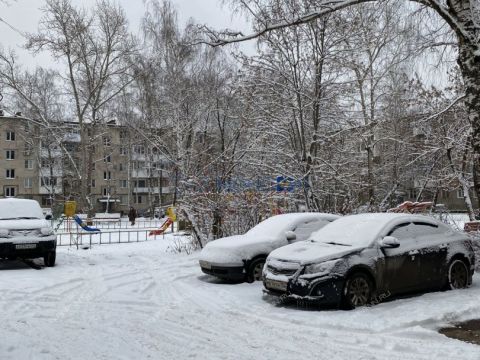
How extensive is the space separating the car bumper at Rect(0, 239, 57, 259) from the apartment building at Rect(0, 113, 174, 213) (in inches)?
1564

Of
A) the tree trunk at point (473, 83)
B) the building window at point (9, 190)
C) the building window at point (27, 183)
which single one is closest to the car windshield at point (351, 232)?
the tree trunk at point (473, 83)

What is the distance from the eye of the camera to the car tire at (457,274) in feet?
30.1

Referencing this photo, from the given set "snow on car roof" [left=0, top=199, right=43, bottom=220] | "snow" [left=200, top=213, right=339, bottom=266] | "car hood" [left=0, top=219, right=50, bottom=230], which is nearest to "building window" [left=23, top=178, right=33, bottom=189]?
"snow on car roof" [left=0, top=199, right=43, bottom=220]

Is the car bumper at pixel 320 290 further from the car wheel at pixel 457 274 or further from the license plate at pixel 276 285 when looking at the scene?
the car wheel at pixel 457 274

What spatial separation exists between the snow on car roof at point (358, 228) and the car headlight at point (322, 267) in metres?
0.78

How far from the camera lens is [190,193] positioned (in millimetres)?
16281

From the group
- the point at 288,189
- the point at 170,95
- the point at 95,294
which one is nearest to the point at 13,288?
the point at 95,294

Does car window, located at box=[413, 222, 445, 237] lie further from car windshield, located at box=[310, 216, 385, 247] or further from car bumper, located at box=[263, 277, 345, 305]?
car bumper, located at box=[263, 277, 345, 305]

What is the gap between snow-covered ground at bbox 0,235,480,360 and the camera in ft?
19.0

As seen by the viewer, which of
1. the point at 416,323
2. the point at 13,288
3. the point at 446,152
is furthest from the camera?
the point at 446,152

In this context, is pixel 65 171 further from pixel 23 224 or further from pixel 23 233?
pixel 23 233

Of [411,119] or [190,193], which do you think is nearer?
[190,193]

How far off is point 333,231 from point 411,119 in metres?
12.4

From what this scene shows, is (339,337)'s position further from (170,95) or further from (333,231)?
(170,95)
